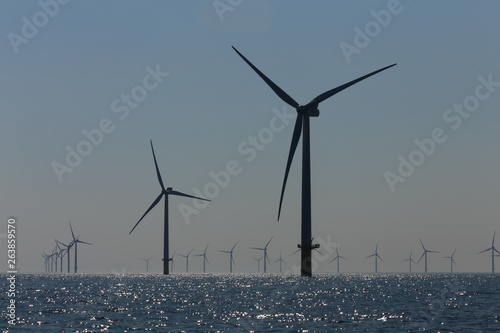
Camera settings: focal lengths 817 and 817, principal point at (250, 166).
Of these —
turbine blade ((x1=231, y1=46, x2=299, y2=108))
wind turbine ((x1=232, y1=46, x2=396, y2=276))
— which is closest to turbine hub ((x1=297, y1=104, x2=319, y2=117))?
wind turbine ((x1=232, y1=46, x2=396, y2=276))

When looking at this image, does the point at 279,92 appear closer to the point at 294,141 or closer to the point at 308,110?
the point at 308,110

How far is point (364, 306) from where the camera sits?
4309 inches

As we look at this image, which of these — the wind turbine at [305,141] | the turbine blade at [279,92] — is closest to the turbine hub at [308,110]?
the wind turbine at [305,141]

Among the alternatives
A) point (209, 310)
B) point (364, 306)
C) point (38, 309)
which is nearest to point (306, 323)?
point (209, 310)

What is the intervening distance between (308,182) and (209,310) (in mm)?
46059

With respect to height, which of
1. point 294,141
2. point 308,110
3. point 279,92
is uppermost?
point 279,92

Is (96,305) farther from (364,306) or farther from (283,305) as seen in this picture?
(364,306)

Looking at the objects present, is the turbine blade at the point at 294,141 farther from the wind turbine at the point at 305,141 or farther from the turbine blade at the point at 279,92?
the turbine blade at the point at 279,92

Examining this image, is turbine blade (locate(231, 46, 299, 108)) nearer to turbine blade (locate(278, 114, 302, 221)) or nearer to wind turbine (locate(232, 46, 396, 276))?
wind turbine (locate(232, 46, 396, 276))

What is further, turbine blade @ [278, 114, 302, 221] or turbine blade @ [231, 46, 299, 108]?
turbine blade @ [231, 46, 299, 108]

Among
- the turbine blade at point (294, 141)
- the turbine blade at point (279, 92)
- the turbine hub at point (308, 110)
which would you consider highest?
the turbine blade at point (279, 92)

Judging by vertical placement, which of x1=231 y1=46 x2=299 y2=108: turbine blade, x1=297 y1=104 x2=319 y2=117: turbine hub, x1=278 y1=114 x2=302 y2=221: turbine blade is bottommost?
x1=278 y1=114 x2=302 y2=221: turbine blade

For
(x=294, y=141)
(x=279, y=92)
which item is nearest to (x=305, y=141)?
(x=294, y=141)

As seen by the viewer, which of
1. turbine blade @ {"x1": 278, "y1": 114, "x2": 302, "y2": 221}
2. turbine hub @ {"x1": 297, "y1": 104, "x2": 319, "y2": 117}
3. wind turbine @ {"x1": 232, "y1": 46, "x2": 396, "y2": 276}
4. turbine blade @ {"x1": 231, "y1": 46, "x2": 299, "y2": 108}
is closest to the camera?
turbine blade @ {"x1": 278, "y1": 114, "x2": 302, "y2": 221}
